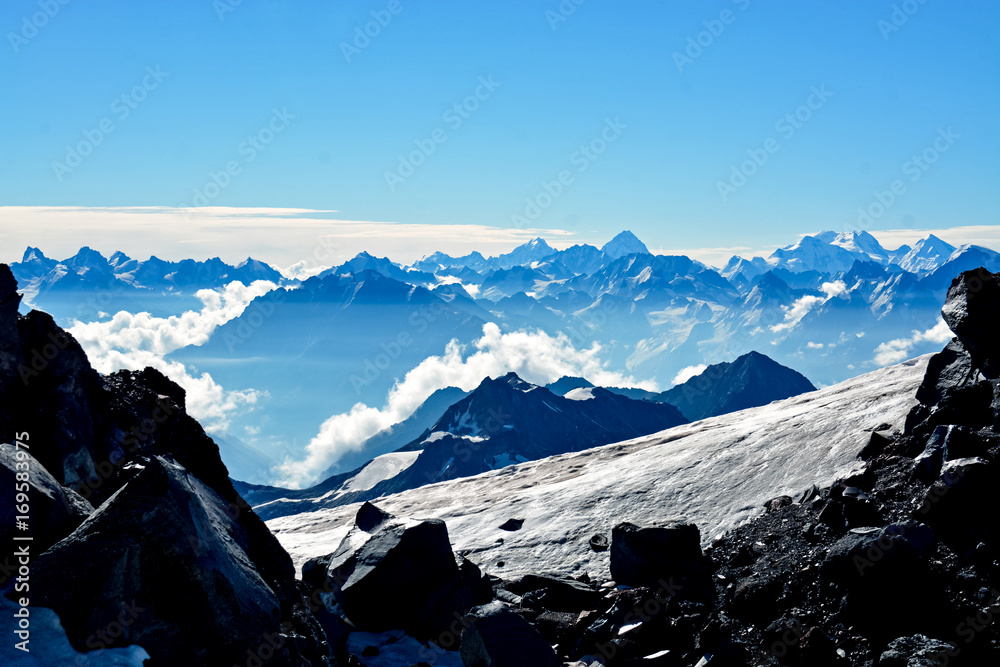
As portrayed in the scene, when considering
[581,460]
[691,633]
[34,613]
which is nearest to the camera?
[34,613]

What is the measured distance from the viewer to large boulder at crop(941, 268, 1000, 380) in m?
31.5

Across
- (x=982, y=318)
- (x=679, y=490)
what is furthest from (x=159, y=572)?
(x=679, y=490)

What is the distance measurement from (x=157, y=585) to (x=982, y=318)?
36524 millimetres

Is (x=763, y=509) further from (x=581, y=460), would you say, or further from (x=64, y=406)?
(x=581, y=460)

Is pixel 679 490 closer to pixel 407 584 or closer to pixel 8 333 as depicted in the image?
pixel 407 584

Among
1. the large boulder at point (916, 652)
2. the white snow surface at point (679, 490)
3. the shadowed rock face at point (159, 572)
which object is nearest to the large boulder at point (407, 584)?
the shadowed rock face at point (159, 572)

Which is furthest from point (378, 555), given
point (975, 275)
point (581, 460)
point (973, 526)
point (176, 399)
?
point (581, 460)

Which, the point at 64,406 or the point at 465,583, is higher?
the point at 64,406

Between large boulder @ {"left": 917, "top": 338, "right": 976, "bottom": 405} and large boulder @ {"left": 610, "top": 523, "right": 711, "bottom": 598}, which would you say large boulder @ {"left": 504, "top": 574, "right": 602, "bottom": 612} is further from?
large boulder @ {"left": 917, "top": 338, "right": 976, "bottom": 405}

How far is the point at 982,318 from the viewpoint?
31594 mm

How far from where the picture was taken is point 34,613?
13.0 metres

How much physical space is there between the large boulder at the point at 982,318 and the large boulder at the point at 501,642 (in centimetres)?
2547

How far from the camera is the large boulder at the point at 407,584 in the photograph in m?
27.1

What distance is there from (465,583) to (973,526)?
2028 cm
